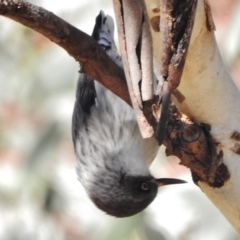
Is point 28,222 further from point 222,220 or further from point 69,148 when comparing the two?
point 222,220

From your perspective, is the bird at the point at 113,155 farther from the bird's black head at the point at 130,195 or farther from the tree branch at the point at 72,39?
the tree branch at the point at 72,39

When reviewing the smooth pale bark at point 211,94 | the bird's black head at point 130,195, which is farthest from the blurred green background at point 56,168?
the smooth pale bark at point 211,94

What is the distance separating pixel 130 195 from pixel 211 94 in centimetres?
86

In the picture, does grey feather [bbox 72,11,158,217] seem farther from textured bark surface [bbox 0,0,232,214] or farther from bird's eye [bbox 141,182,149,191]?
textured bark surface [bbox 0,0,232,214]

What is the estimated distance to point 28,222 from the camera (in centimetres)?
247

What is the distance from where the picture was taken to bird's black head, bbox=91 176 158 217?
200cm

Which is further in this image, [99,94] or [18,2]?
[99,94]

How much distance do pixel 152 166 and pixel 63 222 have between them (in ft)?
1.79

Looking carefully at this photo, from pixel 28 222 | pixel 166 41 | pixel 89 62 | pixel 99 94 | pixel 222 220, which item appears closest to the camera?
pixel 166 41

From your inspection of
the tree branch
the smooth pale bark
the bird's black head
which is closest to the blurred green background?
the bird's black head

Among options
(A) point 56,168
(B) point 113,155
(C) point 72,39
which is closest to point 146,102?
(C) point 72,39

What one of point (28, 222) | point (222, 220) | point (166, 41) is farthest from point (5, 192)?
point (166, 41)

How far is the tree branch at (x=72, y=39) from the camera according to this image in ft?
3.34

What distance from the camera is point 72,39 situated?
108cm
